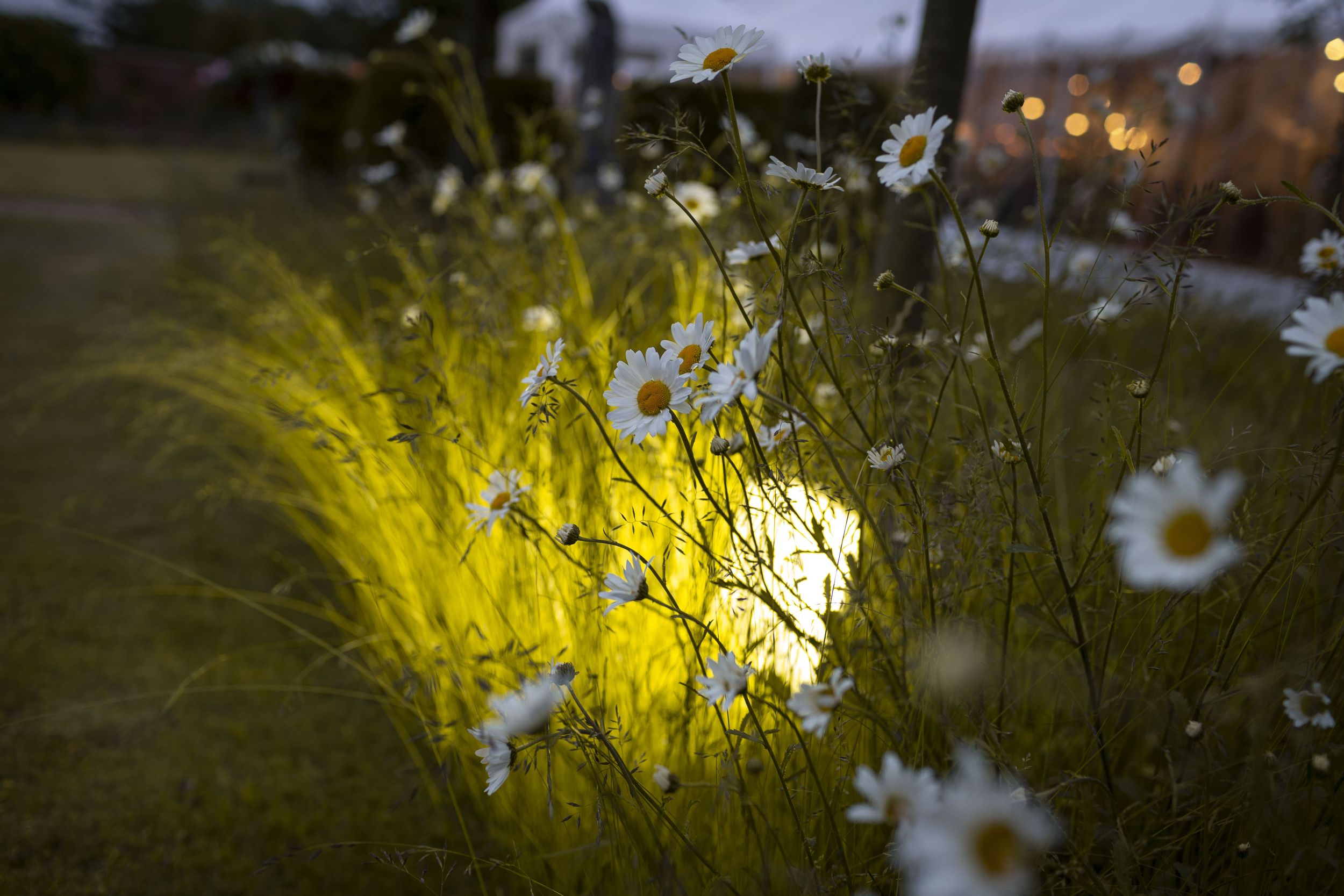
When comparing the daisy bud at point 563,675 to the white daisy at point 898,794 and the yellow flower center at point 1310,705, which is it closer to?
the white daisy at point 898,794

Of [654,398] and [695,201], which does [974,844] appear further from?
[695,201]

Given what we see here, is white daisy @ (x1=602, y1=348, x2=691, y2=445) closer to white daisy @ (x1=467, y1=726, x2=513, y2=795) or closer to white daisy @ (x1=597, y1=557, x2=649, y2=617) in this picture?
white daisy @ (x1=597, y1=557, x2=649, y2=617)

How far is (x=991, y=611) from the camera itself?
1098 mm

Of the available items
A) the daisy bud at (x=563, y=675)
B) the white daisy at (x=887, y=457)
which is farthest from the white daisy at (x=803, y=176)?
the daisy bud at (x=563, y=675)

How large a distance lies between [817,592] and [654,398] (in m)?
0.42

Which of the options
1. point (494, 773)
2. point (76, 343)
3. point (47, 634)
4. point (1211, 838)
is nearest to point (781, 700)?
point (494, 773)

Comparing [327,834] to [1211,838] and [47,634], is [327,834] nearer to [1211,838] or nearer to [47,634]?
[47,634]

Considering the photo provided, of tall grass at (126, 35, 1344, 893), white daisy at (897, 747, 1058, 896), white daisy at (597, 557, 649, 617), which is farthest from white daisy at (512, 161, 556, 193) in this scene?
white daisy at (897, 747, 1058, 896)

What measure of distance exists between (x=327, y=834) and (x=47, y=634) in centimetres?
94

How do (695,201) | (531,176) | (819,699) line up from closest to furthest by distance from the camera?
(819,699) < (695,201) < (531,176)

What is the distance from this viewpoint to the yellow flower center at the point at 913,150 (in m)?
0.74

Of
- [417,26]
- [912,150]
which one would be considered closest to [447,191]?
[417,26]

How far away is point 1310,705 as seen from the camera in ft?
2.40

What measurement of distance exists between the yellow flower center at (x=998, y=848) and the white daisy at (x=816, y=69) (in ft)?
2.41
